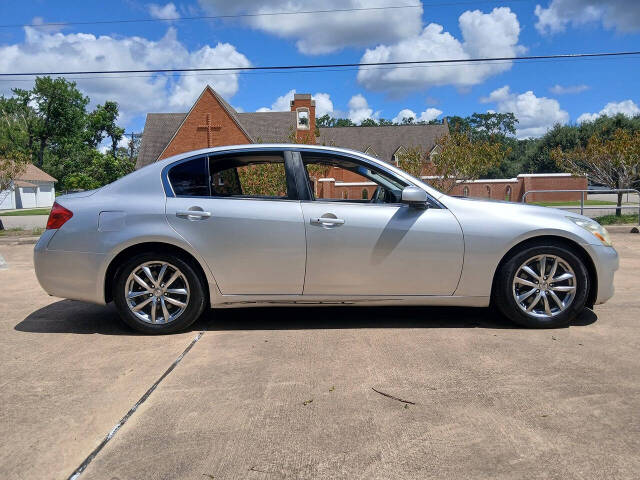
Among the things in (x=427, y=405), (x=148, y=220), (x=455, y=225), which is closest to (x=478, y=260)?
(x=455, y=225)

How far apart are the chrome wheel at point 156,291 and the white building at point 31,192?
55.7 m

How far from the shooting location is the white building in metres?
55.4

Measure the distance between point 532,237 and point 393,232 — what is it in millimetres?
1214

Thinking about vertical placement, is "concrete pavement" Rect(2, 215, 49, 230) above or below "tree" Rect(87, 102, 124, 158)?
below

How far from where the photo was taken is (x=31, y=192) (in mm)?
60281

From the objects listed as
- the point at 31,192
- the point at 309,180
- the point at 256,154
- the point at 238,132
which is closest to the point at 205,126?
the point at 238,132

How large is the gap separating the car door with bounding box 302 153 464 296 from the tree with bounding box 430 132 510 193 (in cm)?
1799

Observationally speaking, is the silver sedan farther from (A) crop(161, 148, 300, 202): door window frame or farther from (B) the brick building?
(B) the brick building

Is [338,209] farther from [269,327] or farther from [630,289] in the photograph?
[630,289]

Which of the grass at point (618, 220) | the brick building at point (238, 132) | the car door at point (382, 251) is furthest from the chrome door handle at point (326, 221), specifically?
the brick building at point (238, 132)

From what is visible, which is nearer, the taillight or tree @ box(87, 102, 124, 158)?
the taillight

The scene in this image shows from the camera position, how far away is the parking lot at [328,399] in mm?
2586

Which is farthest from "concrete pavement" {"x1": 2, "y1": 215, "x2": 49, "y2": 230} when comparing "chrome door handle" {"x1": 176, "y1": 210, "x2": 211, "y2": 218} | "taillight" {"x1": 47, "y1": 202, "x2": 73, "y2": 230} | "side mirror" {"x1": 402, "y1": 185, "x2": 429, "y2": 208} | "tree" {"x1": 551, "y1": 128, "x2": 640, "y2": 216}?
"tree" {"x1": 551, "y1": 128, "x2": 640, "y2": 216}

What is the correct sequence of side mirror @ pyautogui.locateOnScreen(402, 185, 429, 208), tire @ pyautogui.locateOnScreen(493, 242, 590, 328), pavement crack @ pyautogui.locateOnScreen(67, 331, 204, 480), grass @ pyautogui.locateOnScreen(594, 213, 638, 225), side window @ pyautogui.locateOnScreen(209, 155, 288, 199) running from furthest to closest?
1. grass @ pyautogui.locateOnScreen(594, 213, 638, 225)
2. side window @ pyautogui.locateOnScreen(209, 155, 288, 199)
3. tire @ pyautogui.locateOnScreen(493, 242, 590, 328)
4. side mirror @ pyautogui.locateOnScreen(402, 185, 429, 208)
5. pavement crack @ pyautogui.locateOnScreen(67, 331, 204, 480)
